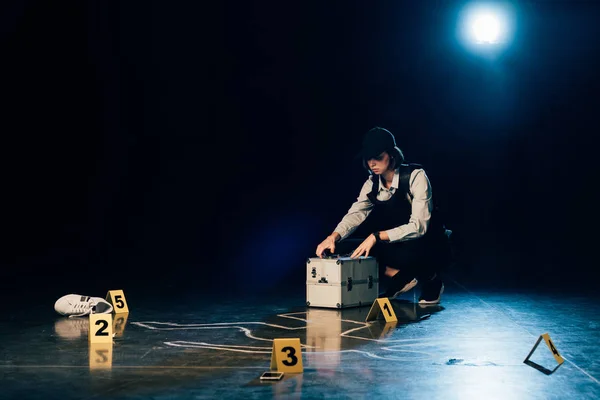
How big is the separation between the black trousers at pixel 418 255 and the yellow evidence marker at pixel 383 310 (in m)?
0.83

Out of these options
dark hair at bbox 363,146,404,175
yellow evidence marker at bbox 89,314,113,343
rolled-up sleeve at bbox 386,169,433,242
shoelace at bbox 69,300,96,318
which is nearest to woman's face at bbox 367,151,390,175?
dark hair at bbox 363,146,404,175

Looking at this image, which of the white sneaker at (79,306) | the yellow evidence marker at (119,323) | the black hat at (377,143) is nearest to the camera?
the yellow evidence marker at (119,323)

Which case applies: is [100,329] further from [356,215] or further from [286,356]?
[356,215]

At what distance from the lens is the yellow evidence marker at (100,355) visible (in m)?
3.29

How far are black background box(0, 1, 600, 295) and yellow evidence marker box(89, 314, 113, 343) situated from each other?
3948 millimetres

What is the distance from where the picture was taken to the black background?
8.09 meters

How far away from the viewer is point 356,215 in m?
5.59

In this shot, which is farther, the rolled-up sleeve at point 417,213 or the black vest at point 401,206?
the black vest at point 401,206

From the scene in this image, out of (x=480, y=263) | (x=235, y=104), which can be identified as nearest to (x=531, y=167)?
(x=480, y=263)

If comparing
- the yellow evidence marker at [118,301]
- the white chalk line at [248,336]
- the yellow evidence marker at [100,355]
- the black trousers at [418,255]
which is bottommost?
the yellow evidence marker at [100,355]

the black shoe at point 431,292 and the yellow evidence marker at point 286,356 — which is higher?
the black shoe at point 431,292

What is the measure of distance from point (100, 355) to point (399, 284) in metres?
2.51

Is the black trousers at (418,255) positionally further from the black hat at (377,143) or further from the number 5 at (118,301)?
the number 5 at (118,301)

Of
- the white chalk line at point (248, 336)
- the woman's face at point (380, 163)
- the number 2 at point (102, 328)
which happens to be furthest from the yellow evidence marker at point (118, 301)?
the woman's face at point (380, 163)
